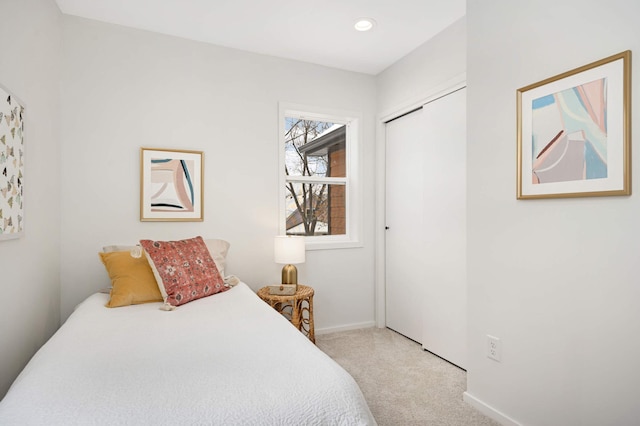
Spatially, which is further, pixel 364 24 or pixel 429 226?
pixel 429 226

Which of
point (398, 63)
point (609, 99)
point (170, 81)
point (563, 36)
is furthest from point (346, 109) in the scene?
point (609, 99)

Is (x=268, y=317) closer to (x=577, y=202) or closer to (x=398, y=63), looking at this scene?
(x=577, y=202)

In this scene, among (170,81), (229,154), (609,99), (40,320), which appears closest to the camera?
(609,99)

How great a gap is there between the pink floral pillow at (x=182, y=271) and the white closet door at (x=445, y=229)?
1664mm

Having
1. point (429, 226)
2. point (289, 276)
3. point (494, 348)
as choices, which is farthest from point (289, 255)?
point (494, 348)

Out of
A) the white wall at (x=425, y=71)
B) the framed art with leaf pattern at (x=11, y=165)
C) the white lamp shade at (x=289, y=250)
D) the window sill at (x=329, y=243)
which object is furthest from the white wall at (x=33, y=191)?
the white wall at (x=425, y=71)

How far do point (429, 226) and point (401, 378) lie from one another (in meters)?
1.20

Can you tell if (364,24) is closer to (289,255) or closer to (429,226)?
(429,226)

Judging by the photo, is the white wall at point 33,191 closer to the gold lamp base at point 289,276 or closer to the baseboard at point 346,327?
the gold lamp base at point 289,276

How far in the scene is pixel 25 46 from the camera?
76.2 inches

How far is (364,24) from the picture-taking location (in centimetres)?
270

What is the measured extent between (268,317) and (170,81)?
2.11 meters

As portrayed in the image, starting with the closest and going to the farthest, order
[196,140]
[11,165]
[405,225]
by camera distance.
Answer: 1. [11,165]
2. [196,140]
3. [405,225]

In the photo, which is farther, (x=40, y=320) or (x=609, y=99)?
(x=40, y=320)
